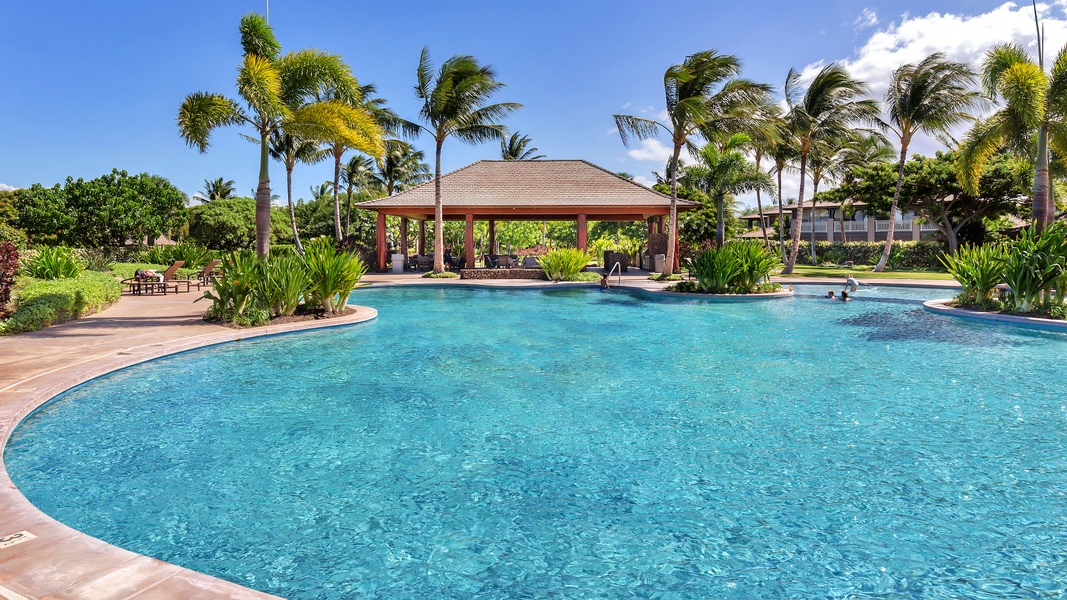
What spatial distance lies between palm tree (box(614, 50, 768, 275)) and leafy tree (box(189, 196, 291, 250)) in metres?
25.9

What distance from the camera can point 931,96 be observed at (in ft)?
78.4

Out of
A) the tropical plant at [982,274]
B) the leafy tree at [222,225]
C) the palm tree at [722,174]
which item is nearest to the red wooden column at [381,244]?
the leafy tree at [222,225]

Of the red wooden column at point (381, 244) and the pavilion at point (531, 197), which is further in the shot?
the red wooden column at point (381, 244)

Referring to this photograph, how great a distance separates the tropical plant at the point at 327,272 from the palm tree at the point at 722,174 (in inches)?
831

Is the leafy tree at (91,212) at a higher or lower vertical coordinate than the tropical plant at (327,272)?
higher

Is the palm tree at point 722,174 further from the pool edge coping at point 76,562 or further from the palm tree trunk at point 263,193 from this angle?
the pool edge coping at point 76,562

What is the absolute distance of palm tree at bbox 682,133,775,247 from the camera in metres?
28.9

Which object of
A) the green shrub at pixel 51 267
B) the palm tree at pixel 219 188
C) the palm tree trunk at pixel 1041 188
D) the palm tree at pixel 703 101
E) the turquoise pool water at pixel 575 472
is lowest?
the turquoise pool water at pixel 575 472

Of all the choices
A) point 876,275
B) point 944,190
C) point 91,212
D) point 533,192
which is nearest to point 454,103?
point 533,192

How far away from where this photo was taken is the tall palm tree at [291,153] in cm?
2914

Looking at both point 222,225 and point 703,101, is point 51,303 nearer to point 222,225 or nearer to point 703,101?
point 703,101

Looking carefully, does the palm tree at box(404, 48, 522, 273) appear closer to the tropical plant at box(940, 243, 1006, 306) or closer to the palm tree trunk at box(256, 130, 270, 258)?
the palm tree trunk at box(256, 130, 270, 258)

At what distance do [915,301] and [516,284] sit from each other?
498 inches

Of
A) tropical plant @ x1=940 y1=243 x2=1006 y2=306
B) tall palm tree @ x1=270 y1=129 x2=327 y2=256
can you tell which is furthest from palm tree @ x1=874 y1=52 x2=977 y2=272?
tall palm tree @ x1=270 y1=129 x2=327 y2=256
